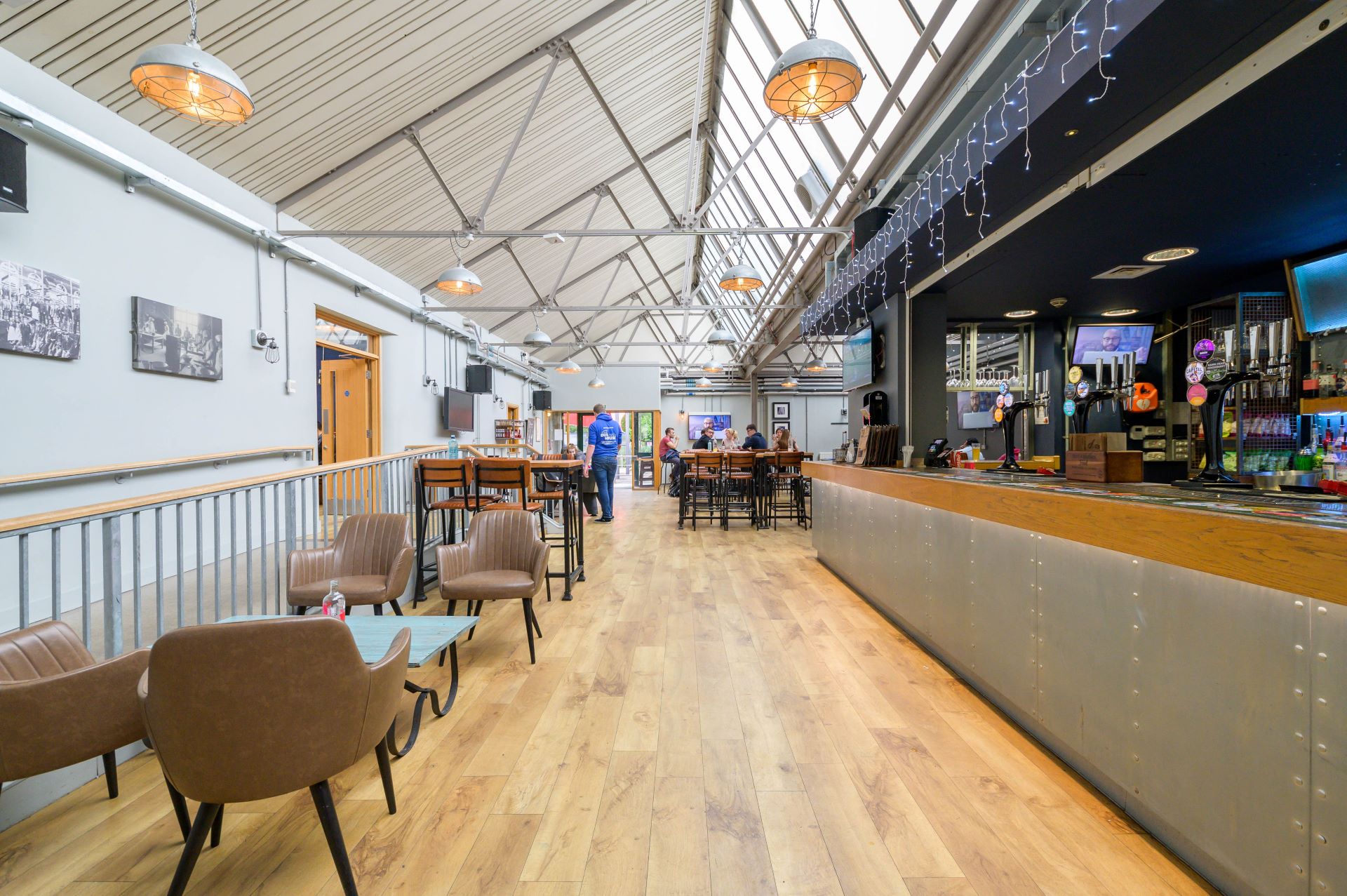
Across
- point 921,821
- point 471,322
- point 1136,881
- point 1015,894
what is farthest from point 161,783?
point 471,322

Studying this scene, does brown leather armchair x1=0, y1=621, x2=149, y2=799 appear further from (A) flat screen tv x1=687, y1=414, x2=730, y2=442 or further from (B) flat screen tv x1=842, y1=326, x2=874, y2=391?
(A) flat screen tv x1=687, y1=414, x2=730, y2=442

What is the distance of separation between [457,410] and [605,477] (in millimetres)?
3551

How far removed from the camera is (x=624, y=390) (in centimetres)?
1734

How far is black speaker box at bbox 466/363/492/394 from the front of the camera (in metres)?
11.5

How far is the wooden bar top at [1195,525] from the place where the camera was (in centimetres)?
129

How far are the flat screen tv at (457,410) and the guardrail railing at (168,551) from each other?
15.9 ft

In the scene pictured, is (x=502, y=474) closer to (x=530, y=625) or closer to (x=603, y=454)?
(x=530, y=625)

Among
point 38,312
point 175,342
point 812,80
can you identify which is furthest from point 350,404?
point 812,80

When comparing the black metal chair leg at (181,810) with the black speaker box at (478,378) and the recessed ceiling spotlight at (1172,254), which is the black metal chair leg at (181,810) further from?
the black speaker box at (478,378)

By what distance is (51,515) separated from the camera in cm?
210

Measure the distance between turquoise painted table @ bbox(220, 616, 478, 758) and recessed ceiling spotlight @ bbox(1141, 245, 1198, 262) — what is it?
541 centimetres

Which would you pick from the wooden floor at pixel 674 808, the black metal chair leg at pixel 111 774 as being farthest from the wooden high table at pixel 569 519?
the black metal chair leg at pixel 111 774

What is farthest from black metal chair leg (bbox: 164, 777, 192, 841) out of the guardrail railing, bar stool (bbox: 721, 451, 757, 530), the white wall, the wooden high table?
the white wall

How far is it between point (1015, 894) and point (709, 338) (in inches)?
294
